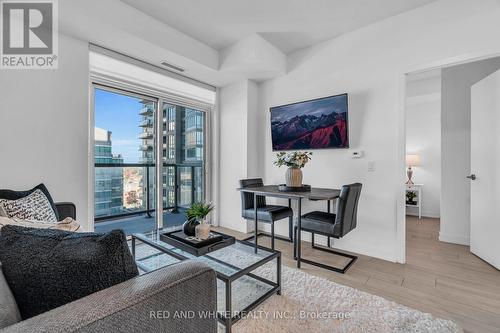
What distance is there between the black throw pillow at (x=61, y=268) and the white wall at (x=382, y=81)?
9.04 feet

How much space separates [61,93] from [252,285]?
2740 millimetres

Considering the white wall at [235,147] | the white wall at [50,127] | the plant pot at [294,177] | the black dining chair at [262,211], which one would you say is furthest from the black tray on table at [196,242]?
the white wall at [235,147]

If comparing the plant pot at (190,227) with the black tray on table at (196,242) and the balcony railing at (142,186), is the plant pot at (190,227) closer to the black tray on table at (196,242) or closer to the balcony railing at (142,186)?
the black tray on table at (196,242)

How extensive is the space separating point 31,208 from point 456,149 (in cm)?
473

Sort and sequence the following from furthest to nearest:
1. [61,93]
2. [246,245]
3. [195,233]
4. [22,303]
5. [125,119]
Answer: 1. [125,119]
2. [61,93]
3. [246,245]
4. [195,233]
5. [22,303]

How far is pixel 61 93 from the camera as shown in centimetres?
242

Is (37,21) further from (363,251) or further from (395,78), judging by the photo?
(363,251)

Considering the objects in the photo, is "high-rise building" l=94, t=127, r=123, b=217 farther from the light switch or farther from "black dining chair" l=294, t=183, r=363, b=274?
the light switch

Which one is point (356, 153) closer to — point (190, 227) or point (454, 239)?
point (454, 239)

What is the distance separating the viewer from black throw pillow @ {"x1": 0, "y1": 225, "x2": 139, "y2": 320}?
0.66m

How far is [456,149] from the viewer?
315cm

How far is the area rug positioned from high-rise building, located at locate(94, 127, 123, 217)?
261 cm

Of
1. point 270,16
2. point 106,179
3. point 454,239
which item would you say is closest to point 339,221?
point 454,239

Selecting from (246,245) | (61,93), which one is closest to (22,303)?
(246,245)
